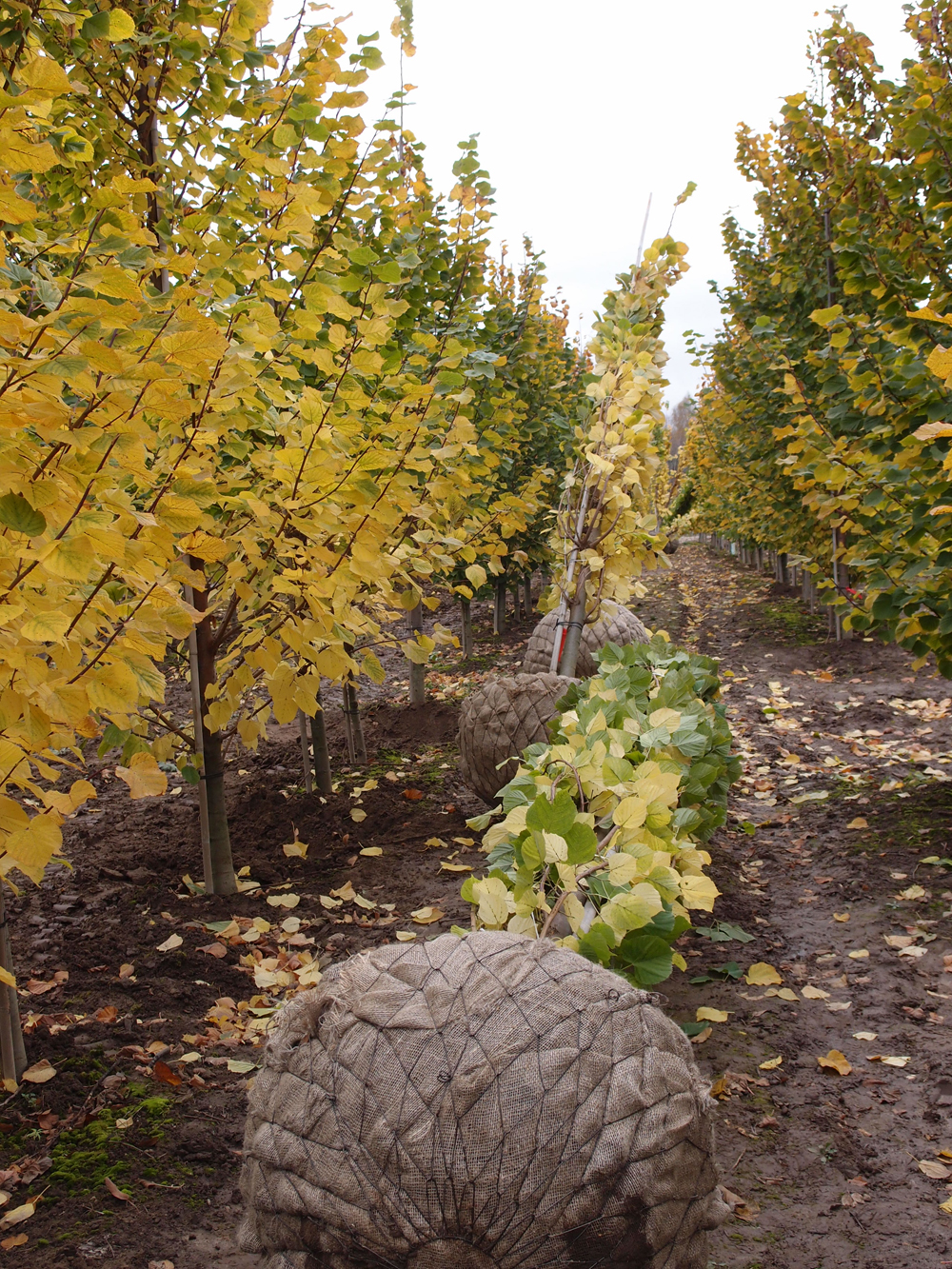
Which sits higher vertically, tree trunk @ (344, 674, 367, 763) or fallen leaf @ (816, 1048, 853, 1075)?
tree trunk @ (344, 674, 367, 763)

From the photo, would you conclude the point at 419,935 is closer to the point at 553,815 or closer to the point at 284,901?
the point at 284,901

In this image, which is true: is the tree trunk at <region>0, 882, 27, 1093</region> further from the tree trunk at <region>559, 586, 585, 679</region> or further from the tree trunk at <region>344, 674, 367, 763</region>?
the tree trunk at <region>344, 674, 367, 763</region>

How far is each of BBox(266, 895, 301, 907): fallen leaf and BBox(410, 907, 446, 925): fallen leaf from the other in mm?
504

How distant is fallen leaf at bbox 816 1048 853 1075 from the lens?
8.83 feet

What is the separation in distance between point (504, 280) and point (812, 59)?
4667 mm

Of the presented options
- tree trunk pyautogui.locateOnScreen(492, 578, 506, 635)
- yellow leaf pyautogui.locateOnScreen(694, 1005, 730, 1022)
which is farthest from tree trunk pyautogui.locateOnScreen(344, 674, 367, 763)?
tree trunk pyautogui.locateOnScreen(492, 578, 506, 635)

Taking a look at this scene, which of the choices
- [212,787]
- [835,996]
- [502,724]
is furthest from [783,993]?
[212,787]

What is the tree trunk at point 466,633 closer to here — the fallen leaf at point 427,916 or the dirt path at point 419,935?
the dirt path at point 419,935

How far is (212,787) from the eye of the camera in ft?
12.0

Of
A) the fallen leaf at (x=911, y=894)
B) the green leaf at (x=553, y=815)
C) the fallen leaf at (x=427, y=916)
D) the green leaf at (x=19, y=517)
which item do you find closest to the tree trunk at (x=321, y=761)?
the fallen leaf at (x=427, y=916)

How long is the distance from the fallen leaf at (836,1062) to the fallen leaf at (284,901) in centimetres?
205

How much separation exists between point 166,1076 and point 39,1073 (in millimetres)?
338

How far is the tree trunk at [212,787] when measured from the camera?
360 centimetres

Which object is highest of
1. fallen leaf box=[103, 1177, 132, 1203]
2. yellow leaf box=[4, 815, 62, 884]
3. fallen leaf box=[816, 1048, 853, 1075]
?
yellow leaf box=[4, 815, 62, 884]
